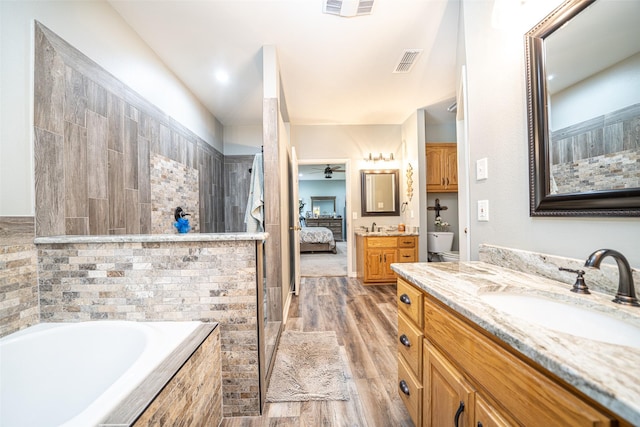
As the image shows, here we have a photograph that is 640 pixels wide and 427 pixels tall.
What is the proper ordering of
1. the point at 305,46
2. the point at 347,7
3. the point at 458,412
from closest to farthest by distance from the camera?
1. the point at 458,412
2. the point at 347,7
3. the point at 305,46

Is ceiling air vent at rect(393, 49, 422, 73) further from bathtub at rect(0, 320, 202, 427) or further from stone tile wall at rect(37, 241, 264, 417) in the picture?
bathtub at rect(0, 320, 202, 427)

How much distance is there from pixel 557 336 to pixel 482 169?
1116 mm

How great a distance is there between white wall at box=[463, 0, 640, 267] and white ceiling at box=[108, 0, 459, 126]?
2.19ft

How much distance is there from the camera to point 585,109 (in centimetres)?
93

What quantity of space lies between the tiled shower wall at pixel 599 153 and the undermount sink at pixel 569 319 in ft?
1.53

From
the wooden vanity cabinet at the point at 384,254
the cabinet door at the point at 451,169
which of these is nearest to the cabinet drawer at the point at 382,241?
the wooden vanity cabinet at the point at 384,254

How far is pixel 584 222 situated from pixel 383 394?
1.43m

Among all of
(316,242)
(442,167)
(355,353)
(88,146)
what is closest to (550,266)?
(355,353)

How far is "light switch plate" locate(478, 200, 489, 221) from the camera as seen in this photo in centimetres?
141

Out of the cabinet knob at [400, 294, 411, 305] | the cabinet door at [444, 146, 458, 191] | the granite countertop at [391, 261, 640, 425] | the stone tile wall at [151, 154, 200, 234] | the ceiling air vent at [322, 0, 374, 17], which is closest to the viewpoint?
the granite countertop at [391, 261, 640, 425]

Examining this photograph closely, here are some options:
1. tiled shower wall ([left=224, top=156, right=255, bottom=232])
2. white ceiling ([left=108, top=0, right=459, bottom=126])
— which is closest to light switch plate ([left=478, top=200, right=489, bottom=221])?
white ceiling ([left=108, top=0, right=459, bottom=126])

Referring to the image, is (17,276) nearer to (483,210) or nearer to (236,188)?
(483,210)

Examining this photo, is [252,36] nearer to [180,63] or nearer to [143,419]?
[180,63]

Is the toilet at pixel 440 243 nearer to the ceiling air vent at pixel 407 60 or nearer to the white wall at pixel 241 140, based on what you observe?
the ceiling air vent at pixel 407 60
